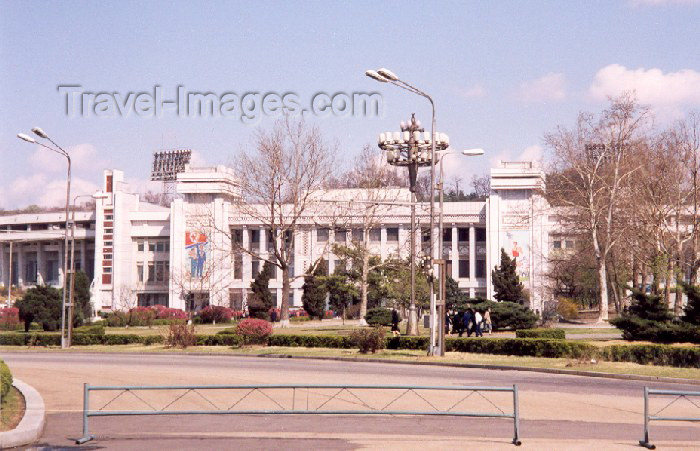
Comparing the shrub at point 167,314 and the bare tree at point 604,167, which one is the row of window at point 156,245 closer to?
the shrub at point 167,314

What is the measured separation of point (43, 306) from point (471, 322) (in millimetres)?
27952

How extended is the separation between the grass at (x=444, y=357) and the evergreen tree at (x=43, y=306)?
11.4 m

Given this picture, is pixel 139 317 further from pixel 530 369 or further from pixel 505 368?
pixel 530 369

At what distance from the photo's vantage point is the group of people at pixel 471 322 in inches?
1783

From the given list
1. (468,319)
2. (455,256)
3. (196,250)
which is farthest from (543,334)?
(455,256)

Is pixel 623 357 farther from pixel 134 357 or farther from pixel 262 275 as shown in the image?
pixel 262 275

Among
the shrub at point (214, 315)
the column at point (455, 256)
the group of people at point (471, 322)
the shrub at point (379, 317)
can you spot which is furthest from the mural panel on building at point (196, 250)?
the group of people at point (471, 322)

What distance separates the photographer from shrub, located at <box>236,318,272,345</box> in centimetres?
4044

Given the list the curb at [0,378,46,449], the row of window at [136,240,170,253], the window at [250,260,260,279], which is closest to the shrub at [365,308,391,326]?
the curb at [0,378,46,449]

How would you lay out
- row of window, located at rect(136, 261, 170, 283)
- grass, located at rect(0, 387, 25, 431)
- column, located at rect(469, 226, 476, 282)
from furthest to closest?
row of window, located at rect(136, 261, 170, 283) < column, located at rect(469, 226, 476, 282) < grass, located at rect(0, 387, 25, 431)

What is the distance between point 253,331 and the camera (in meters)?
40.6

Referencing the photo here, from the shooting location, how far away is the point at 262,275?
86.6 meters

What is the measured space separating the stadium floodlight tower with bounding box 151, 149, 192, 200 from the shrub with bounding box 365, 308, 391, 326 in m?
85.3

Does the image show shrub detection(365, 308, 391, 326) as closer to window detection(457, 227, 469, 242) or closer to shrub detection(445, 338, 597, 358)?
shrub detection(445, 338, 597, 358)
